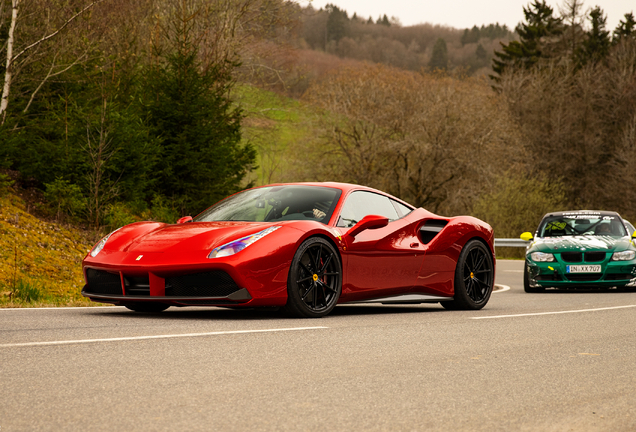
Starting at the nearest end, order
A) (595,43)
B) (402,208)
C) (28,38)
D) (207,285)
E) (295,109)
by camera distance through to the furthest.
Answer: (207,285)
(402,208)
(28,38)
(295,109)
(595,43)

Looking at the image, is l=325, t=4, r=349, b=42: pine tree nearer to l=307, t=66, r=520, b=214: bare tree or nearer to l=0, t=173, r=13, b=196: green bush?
l=307, t=66, r=520, b=214: bare tree

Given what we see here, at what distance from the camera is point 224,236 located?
7355 millimetres

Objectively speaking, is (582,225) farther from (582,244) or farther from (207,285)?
(207,285)

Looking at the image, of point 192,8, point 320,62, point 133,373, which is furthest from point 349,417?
point 320,62

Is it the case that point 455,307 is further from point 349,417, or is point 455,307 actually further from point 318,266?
point 349,417

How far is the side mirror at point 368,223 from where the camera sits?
8.09m

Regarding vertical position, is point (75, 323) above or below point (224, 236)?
below

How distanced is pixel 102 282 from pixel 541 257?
30.2ft

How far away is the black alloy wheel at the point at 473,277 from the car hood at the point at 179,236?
9.19 ft

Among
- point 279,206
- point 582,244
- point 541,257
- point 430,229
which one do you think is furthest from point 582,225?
point 279,206

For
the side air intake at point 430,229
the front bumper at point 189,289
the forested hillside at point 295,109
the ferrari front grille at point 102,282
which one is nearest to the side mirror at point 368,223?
the side air intake at point 430,229

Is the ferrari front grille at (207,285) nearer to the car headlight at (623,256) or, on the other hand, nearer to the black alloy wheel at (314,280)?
the black alloy wheel at (314,280)

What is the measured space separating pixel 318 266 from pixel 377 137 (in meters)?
37.4

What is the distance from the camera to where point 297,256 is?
7.41m
